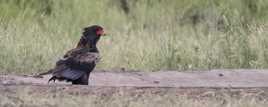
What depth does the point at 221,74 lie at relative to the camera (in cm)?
1142

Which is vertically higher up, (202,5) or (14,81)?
(202,5)

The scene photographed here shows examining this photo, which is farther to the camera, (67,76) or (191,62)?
(191,62)

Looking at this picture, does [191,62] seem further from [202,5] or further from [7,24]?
[202,5]

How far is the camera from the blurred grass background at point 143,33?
42.3ft

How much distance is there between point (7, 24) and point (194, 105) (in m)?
7.51

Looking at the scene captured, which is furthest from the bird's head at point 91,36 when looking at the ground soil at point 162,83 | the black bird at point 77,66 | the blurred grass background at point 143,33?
the blurred grass background at point 143,33

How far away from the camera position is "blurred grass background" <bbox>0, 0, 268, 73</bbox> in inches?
508

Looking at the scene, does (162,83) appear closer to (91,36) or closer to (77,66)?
(91,36)

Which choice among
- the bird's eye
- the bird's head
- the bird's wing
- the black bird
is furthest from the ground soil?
the bird's eye

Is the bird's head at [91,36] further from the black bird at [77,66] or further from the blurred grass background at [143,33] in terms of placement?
the blurred grass background at [143,33]

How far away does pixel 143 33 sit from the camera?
52.2ft

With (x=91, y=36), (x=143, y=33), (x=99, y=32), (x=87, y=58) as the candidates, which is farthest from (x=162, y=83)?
(x=143, y=33)

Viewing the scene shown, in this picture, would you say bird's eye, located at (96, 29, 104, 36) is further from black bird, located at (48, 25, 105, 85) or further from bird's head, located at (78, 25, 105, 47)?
black bird, located at (48, 25, 105, 85)

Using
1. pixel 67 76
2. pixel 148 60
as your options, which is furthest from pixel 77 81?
pixel 148 60
